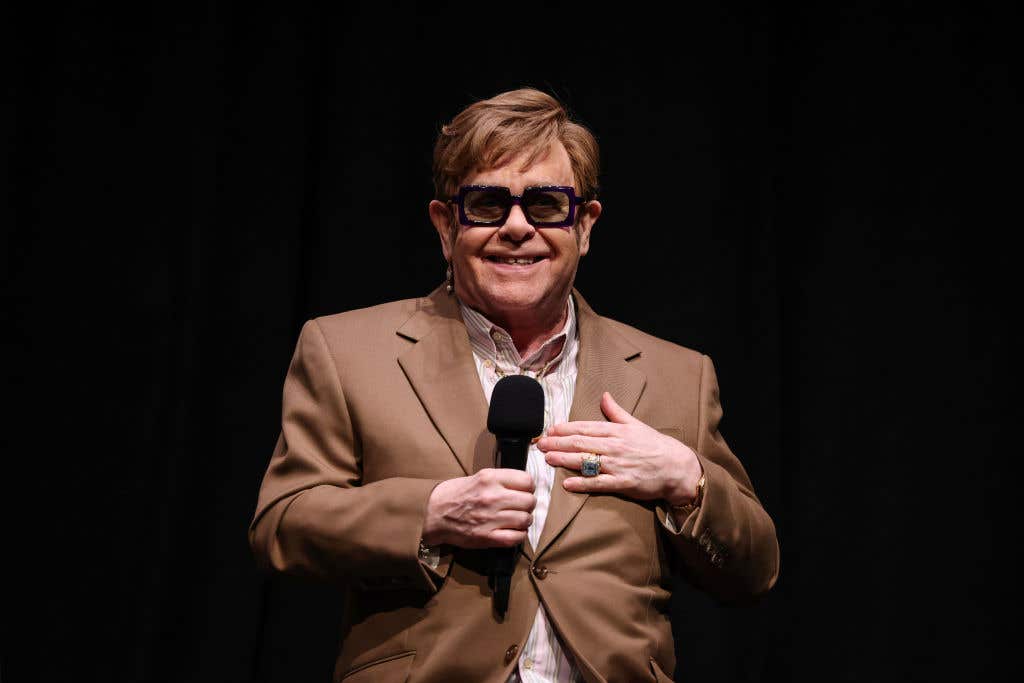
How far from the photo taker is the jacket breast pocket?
1963 mm

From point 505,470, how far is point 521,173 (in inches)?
25.7

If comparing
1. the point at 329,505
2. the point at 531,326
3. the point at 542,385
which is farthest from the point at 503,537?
the point at 531,326

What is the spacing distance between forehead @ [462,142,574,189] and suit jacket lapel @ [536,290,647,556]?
35cm

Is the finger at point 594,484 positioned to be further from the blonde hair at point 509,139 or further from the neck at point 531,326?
the blonde hair at point 509,139

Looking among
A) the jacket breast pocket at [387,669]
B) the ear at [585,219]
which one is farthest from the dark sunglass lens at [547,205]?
the jacket breast pocket at [387,669]

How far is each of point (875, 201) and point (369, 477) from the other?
1885 mm

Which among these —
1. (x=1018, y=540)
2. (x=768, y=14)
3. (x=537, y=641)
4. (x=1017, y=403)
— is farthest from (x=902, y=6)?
(x=537, y=641)

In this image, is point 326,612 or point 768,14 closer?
point 326,612

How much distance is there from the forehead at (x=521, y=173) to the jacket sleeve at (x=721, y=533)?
1.89 ft

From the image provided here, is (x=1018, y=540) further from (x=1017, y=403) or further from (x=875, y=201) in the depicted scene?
(x=875, y=201)

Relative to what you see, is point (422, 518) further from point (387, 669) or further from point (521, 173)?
point (521, 173)

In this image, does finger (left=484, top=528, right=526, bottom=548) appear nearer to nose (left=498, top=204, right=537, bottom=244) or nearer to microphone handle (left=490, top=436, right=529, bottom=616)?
microphone handle (left=490, top=436, right=529, bottom=616)

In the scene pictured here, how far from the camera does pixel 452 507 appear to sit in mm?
1905

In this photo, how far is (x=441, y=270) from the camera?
10.5 ft
